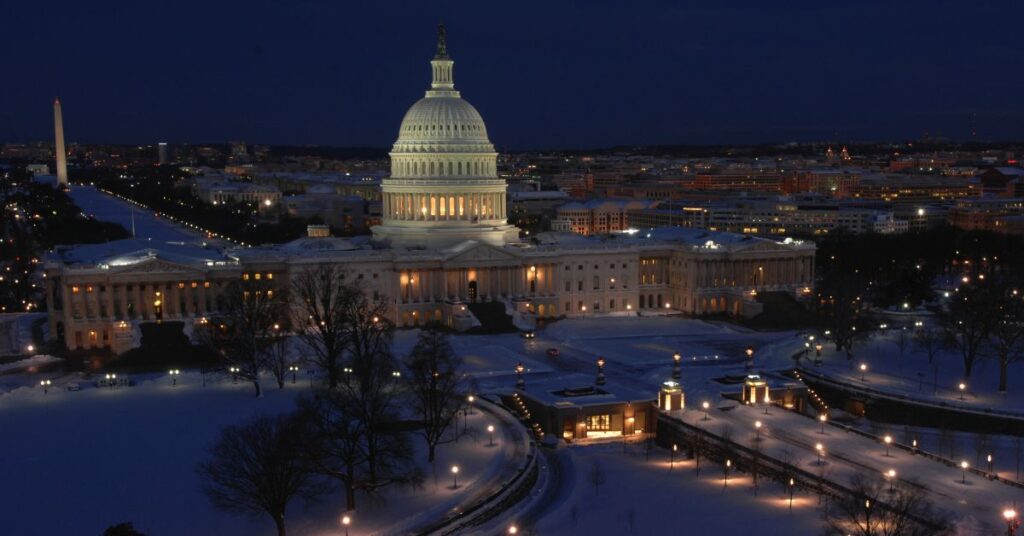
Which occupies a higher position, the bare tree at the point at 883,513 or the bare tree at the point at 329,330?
the bare tree at the point at 329,330

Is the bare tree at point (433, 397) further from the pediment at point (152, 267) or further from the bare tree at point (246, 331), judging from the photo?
the pediment at point (152, 267)

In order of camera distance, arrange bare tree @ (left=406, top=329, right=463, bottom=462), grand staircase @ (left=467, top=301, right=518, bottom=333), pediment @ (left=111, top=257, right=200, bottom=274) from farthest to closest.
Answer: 1. grand staircase @ (left=467, top=301, right=518, bottom=333)
2. pediment @ (left=111, top=257, right=200, bottom=274)
3. bare tree @ (left=406, top=329, right=463, bottom=462)

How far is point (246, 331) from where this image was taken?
57.7 metres

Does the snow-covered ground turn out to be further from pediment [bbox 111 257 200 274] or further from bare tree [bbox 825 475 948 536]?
pediment [bbox 111 257 200 274]

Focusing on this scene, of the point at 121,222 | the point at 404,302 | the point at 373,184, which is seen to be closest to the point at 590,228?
the point at 373,184

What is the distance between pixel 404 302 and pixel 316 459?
45.1 meters

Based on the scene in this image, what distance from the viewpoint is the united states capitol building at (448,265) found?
73.4 meters

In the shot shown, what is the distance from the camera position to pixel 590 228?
542 ft

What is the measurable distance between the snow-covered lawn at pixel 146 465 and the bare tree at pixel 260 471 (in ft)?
2.99

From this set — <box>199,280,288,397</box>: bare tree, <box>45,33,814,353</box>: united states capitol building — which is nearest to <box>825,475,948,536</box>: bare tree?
<box>199,280,288,397</box>: bare tree

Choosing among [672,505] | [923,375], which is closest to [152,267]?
[672,505]

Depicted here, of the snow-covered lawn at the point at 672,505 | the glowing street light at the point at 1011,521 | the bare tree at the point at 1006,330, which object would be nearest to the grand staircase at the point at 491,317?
the snow-covered lawn at the point at 672,505

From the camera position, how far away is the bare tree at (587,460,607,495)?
142 feet

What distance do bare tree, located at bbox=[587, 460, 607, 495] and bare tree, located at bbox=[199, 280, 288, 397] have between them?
1794 cm
